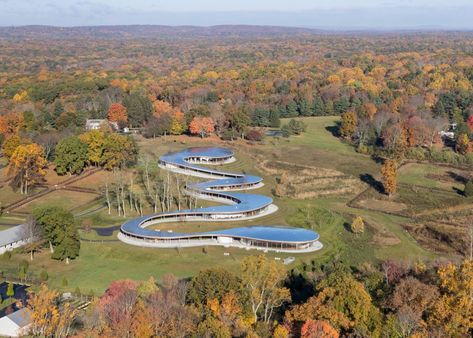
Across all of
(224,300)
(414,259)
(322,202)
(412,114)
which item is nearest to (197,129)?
(322,202)

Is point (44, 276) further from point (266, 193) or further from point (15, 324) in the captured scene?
point (266, 193)

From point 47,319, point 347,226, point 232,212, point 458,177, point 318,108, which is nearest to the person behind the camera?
point 47,319

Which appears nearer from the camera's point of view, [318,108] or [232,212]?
[232,212]

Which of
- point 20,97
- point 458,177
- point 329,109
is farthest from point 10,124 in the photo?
point 458,177

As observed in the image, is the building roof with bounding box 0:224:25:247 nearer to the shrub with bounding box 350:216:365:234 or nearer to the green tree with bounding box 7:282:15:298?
the green tree with bounding box 7:282:15:298

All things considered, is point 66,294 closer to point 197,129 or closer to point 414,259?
point 414,259

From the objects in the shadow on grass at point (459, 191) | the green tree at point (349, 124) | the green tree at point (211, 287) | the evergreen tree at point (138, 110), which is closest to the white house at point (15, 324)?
the green tree at point (211, 287)
